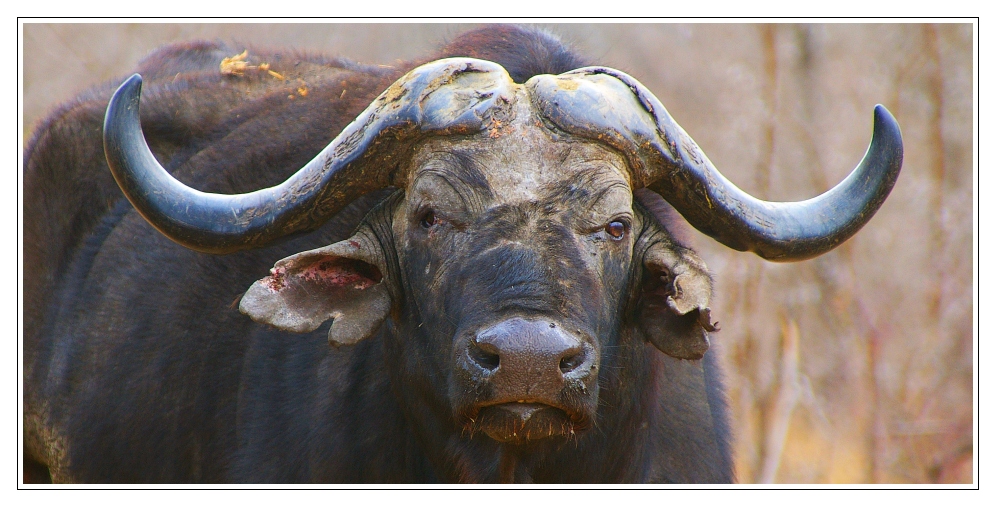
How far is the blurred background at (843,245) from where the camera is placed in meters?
11.8

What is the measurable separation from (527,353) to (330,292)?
1.12 m

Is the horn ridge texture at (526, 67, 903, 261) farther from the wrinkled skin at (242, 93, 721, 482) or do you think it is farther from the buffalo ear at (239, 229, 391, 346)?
the buffalo ear at (239, 229, 391, 346)

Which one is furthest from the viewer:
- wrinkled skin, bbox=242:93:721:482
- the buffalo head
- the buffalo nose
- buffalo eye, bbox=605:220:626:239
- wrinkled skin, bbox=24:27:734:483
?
buffalo eye, bbox=605:220:626:239

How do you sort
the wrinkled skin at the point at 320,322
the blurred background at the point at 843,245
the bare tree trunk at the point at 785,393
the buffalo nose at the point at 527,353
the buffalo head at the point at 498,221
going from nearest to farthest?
1. the buffalo nose at the point at 527,353
2. the buffalo head at the point at 498,221
3. the wrinkled skin at the point at 320,322
4. the bare tree trunk at the point at 785,393
5. the blurred background at the point at 843,245

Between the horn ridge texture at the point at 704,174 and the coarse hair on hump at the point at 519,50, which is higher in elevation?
the coarse hair on hump at the point at 519,50

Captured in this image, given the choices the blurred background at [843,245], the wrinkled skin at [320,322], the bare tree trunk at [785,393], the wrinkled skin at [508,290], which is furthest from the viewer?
the blurred background at [843,245]

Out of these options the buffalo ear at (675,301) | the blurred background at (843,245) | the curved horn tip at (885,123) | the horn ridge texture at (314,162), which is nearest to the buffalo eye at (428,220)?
the horn ridge texture at (314,162)

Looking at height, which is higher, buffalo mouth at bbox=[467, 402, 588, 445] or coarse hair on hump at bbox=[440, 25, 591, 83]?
coarse hair on hump at bbox=[440, 25, 591, 83]

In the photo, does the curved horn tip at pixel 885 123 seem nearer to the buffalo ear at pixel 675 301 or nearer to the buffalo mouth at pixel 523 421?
the buffalo ear at pixel 675 301

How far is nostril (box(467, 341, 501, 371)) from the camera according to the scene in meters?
3.50

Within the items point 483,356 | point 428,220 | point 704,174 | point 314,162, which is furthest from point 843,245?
point 483,356

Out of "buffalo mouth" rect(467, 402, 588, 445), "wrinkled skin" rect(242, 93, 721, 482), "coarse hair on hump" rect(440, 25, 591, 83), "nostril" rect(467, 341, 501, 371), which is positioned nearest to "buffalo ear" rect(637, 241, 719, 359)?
"wrinkled skin" rect(242, 93, 721, 482)

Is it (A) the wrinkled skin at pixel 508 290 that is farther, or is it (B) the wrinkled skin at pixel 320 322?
(B) the wrinkled skin at pixel 320 322
